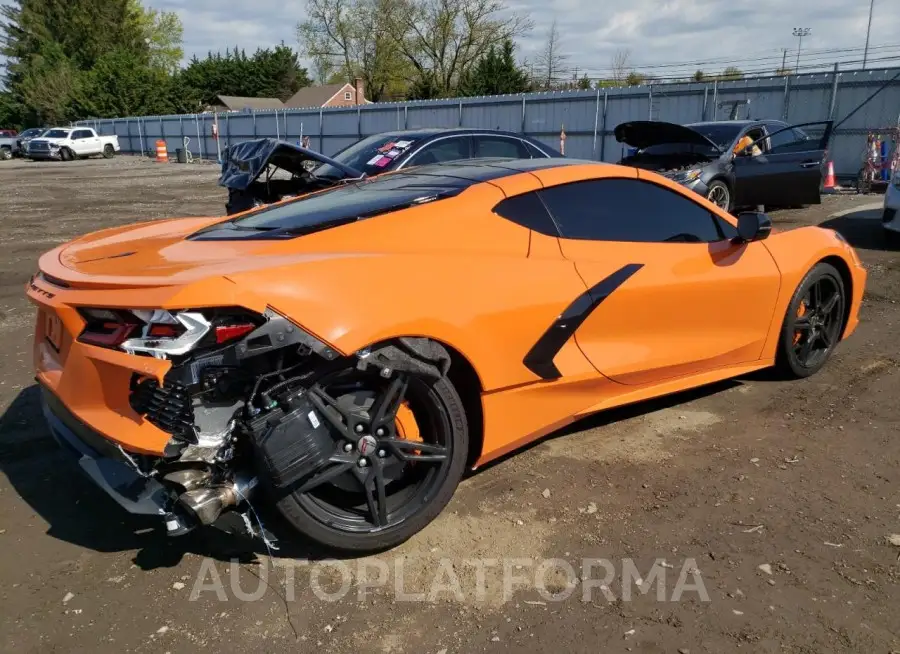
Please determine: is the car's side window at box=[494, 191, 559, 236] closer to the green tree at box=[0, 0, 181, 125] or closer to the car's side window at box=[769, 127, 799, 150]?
the car's side window at box=[769, 127, 799, 150]

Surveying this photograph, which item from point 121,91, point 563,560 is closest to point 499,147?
point 563,560

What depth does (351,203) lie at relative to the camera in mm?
3457

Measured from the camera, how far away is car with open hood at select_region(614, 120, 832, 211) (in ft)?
33.5

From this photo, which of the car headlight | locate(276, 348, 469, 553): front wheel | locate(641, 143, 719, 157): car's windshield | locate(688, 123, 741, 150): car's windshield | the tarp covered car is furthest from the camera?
locate(688, 123, 741, 150): car's windshield

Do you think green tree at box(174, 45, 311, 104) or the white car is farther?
green tree at box(174, 45, 311, 104)

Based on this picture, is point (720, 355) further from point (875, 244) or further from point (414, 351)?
point (875, 244)

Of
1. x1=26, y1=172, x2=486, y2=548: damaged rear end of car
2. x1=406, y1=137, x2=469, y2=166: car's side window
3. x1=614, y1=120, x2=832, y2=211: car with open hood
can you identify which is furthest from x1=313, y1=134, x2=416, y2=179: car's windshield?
x1=26, y1=172, x2=486, y2=548: damaged rear end of car

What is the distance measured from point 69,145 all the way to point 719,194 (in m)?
36.6

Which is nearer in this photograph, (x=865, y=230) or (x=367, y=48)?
(x=865, y=230)

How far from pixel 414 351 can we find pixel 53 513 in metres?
1.87

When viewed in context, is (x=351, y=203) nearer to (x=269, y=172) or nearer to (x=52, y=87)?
(x=269, y=172)

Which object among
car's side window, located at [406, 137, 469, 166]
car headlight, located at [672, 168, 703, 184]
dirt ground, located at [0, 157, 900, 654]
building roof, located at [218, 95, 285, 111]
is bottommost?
dirt ground, located at [0, 157, 900, 654]

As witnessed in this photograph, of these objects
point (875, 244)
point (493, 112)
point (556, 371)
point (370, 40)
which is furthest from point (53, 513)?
point (370, 40)

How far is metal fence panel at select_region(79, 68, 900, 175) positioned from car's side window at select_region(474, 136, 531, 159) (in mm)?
9745
